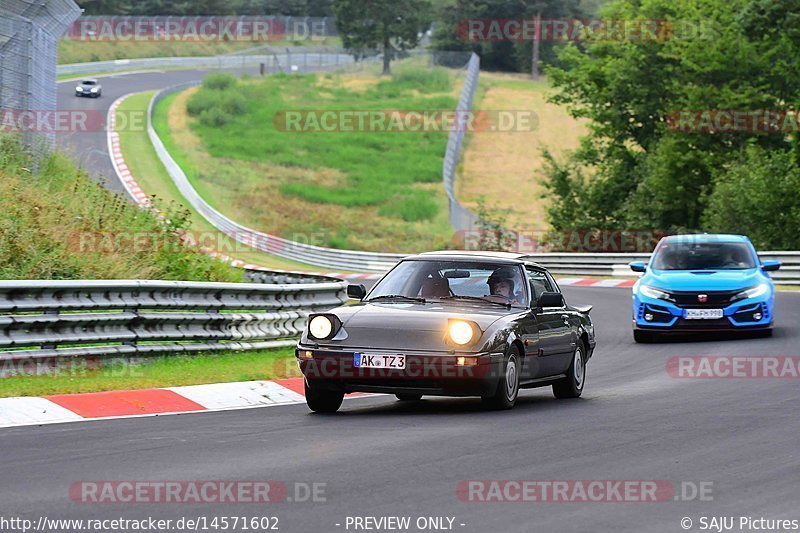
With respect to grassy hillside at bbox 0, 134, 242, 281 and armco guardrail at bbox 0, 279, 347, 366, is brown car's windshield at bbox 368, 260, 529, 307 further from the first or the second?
grassy hillside at bbox 0, 134, 242, 281

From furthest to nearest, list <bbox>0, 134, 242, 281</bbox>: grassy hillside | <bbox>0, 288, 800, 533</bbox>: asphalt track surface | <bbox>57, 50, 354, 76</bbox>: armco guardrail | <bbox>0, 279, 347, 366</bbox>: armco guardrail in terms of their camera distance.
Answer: <bbox>57, 50, 354, 76</bbox>: armco guardrail, <bbox>0, 134, 242, 281</bbox>: grassy hillside, <bbox>0, 279, 347, 366</bbox>: armco guardrail, <bbox>0, 288, 800, 533</bbox>: asphalt track surface

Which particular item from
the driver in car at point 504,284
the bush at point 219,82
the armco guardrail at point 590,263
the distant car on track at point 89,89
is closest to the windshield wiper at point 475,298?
the driver in car at point 504,284

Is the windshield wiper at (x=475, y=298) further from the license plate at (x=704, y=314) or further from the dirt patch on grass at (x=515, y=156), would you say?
the dirt patch on grass at (x=515, y=156)

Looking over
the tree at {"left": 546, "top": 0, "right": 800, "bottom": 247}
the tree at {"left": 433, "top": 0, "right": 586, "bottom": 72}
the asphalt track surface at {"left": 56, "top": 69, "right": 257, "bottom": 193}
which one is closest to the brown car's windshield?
the tree at {"left": 546, "top": 0, "right": 800, "bottom": 247}

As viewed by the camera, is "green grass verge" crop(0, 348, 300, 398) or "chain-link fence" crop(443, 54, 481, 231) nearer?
"green grass verge" crop(0, 348, 300, 398)

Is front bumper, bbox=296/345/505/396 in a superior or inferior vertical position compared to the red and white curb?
superior

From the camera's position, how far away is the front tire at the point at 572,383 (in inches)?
504

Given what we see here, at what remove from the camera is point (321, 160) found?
72.9 metres

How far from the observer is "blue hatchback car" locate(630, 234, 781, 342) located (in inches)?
744

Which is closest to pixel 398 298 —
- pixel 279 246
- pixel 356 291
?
pixel 356 291

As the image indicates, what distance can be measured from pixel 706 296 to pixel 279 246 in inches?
1242

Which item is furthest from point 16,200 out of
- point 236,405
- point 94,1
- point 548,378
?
point 94,1

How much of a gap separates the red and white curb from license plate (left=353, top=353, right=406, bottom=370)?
143 cm

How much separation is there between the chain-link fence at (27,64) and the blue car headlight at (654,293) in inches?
348
